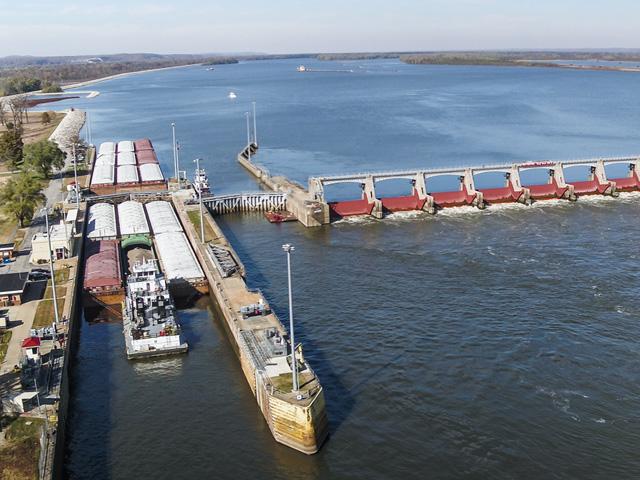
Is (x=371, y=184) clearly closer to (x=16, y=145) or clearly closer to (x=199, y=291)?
(x=199, y=291)

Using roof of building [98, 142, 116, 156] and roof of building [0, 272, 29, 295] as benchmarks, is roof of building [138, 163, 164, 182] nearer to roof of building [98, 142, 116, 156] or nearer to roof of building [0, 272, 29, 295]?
roof of building [98, 142, 116, 156]

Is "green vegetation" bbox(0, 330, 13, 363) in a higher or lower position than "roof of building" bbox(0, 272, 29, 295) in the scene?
lower

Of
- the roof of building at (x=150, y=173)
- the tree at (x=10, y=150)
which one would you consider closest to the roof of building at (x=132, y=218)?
the roof of building at (x=150, y=173)

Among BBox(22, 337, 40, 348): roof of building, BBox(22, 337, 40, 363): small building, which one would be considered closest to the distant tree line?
BBox(22, 337, 40, 348): roof of building

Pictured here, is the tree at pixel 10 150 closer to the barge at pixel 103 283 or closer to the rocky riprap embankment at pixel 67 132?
the rocky riprap embankment at pixel 67 132

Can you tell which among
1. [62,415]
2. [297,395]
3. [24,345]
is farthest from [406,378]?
[24,345]

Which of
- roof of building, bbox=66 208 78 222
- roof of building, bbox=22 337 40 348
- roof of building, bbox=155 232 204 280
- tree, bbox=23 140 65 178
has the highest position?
tree, bbox=23 140 65 178
